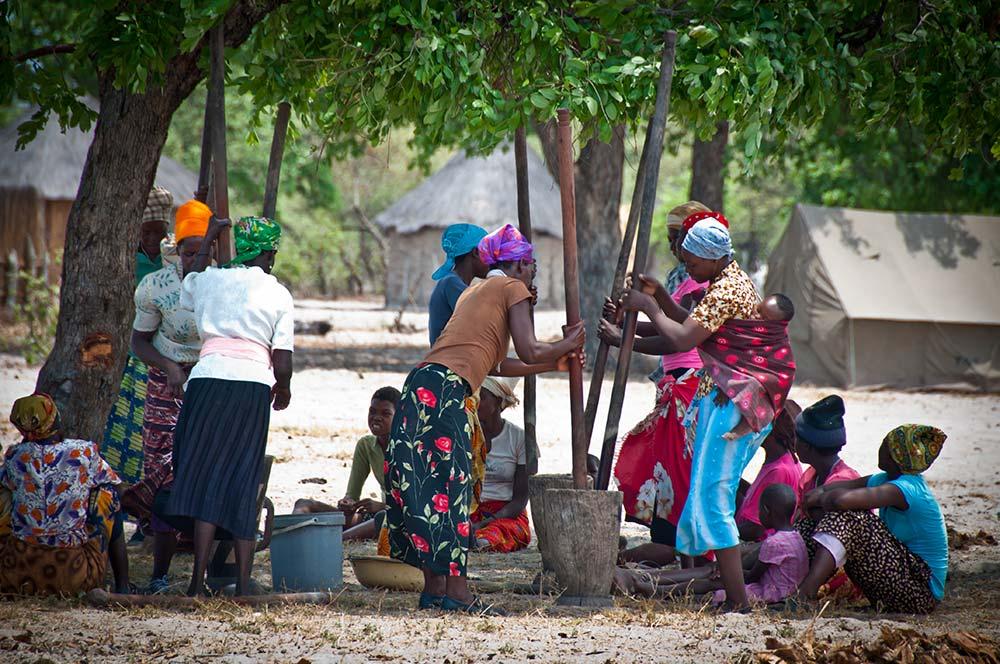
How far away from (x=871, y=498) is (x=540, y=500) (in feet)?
4.64

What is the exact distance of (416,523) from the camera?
16.1ft

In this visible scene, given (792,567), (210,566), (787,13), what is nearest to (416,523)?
(210,566)

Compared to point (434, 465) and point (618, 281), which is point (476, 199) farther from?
point (434, 465)

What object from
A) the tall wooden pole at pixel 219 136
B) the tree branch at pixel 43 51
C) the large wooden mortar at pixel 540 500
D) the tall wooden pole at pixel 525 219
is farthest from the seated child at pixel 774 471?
the tree branch at pixel 43 51

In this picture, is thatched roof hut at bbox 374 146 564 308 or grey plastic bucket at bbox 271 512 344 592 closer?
grey plastic bucket at bbox 271 512 344 592

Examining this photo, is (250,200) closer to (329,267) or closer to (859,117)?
(329,267)

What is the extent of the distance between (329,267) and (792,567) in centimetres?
3106

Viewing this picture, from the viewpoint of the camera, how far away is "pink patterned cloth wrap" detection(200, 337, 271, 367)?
4961 millimetres

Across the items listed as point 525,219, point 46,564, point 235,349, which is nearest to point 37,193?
point 525,219

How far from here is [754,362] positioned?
197 inches

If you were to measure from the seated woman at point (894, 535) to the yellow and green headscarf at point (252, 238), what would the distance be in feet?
8.82

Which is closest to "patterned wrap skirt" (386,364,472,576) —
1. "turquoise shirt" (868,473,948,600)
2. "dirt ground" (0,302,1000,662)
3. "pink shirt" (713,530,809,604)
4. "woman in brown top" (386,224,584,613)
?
"woman in brown top" (386,224,584,613)

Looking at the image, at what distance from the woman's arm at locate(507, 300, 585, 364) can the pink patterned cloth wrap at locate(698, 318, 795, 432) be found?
0.63 meters

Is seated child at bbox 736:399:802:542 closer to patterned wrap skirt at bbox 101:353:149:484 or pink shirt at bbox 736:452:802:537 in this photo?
pink shirt at bbox 736:452:802:537
